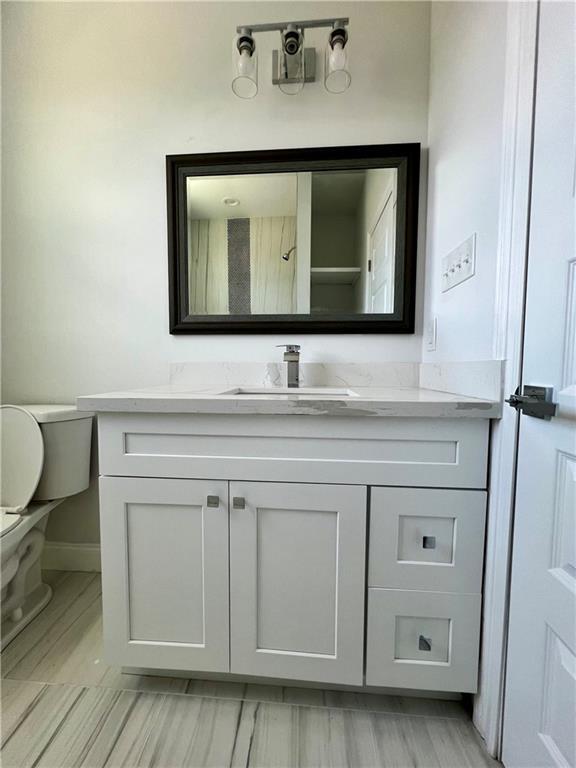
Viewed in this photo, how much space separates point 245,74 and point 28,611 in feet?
6.88

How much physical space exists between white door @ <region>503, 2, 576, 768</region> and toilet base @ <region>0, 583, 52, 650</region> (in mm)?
1495

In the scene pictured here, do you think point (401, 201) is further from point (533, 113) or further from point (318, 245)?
point (533, 113)

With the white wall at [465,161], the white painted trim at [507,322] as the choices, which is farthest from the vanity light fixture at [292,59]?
the white painted trim at [507,322]

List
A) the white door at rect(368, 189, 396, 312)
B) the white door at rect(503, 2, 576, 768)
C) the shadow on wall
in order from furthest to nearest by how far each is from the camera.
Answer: the shadow on wall → the white door at rect(368, 189, 396, 312) → the white door at rect(503, 2, 576, 768)

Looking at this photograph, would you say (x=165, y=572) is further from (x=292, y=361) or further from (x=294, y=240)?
(x=294, y=240)

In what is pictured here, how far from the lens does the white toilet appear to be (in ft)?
3.77

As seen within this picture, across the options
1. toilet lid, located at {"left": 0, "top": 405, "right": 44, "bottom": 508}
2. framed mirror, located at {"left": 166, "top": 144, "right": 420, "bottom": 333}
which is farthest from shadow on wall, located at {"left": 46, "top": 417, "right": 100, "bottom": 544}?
framed mirror, located at {"left": 166, "top": 144, "right": 420, "bottom": 333}

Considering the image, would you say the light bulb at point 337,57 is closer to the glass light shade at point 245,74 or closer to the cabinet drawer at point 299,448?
the glass light shade at point 245,74

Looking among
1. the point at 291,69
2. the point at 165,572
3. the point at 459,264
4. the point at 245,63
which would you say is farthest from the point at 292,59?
the point at 165,572

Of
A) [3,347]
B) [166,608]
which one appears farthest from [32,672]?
[3,347]

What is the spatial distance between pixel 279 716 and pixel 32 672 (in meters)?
0.77

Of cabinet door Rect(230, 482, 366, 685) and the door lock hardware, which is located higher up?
the door lock hardware

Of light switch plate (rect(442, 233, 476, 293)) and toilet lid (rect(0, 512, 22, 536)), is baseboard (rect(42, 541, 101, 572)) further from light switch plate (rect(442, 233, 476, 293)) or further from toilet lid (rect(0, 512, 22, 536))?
light switch plate (rect(442, 233, 476, 293))

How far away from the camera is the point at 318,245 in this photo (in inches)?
50.4
